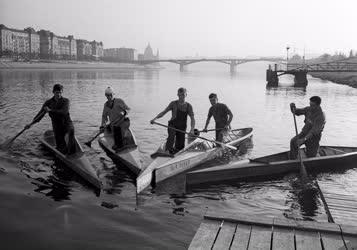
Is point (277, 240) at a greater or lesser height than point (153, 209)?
greater

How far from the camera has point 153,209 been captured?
9500mm

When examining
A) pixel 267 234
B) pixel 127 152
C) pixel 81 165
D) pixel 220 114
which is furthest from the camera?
pixel 220 114

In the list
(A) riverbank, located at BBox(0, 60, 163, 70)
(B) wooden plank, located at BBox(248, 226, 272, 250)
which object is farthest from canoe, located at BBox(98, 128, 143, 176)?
(A) riverbank, located at BBox(0, 60, 163, 70)

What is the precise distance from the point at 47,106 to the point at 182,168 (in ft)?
15.1

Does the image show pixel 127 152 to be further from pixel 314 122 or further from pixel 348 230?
pixel 348 230

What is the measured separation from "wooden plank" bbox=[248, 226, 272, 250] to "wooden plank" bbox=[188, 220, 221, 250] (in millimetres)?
566

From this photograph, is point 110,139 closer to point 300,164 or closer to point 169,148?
point 169,148

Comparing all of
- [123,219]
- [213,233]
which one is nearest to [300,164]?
[123,219]

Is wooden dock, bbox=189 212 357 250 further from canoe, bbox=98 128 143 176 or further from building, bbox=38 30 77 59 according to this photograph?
building, bbox=38 30 77 59

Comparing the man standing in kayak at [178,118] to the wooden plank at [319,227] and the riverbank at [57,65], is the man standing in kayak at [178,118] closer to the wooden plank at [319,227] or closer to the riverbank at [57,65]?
the wooden plank at [319,227]

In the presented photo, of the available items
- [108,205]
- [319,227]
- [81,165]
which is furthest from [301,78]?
[319,227]

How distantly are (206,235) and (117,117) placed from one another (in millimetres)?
7766

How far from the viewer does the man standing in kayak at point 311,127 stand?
12.3 meters

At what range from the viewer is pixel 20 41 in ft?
535
